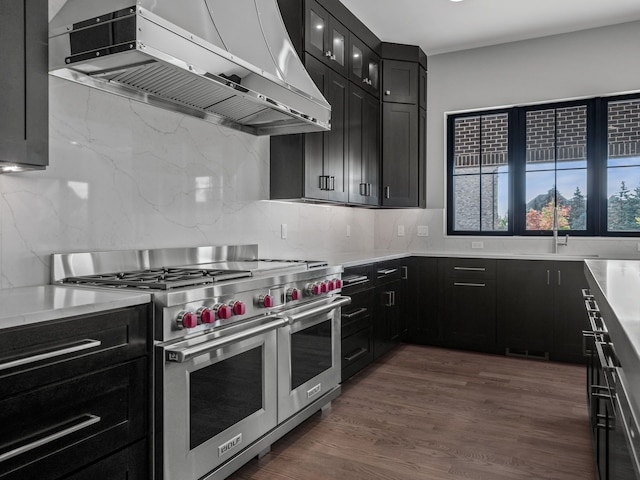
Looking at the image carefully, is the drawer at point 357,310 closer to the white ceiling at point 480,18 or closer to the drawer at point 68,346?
the drawer at point 68,346

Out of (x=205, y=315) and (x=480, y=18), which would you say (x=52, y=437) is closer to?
(x=205, y=315)

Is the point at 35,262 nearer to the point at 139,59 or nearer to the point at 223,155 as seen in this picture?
the point at 139,59

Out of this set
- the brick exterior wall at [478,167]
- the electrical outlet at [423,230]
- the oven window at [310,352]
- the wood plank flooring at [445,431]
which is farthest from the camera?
the electrical outlet at [423,230]

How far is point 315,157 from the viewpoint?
3434 millimetres

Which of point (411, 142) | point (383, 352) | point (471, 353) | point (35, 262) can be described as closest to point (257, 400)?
point (35, 262)

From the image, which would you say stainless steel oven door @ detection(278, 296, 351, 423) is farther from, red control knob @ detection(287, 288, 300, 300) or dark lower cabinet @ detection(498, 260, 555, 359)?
dark lower cabinet @ detection(498, 260, 555, 359)

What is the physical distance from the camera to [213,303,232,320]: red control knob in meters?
1.95

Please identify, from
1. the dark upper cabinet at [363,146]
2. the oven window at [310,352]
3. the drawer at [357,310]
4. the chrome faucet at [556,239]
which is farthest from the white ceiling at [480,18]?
the oven window at [310,352]

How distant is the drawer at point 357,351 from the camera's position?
3.26 m

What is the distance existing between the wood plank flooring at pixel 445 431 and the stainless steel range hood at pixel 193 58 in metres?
1.74

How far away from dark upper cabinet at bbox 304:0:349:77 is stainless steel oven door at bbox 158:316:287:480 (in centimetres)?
206

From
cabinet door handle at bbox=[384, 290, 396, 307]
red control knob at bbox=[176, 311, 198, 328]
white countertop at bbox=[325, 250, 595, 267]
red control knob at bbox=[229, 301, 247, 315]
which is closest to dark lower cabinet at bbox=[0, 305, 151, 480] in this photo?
red control knob at bbox=[176, 311, 198, 328]

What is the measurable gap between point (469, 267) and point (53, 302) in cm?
361

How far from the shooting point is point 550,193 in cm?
468
